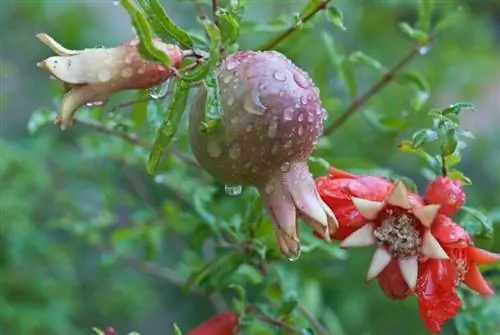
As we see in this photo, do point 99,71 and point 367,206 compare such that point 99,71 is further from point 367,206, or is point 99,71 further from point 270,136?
point 367,206

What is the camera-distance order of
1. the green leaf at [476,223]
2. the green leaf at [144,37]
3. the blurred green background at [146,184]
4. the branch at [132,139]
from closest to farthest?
the green leaf at [144,37] < the green leaf at [476,223] < the branch at [132,139] < the blurred green background at [146,184]

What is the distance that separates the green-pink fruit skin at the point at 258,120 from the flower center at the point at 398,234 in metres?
0.10

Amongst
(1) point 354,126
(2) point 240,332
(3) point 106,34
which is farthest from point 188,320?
(2) point 240,332

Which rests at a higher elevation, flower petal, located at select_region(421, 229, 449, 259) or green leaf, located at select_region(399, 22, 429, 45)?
flower petal, located at select_region(421, 229, 449, 259)

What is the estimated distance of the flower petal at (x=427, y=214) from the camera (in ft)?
2.55

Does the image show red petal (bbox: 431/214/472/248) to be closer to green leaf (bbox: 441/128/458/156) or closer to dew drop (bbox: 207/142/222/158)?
green leaf (bbox: 441/128/458/156)

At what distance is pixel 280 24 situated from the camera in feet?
3.63

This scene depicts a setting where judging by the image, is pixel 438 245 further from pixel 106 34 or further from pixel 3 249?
pixel 106 34

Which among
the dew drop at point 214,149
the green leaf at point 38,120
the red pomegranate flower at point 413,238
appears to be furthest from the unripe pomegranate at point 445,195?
the green leaf at point 38,120

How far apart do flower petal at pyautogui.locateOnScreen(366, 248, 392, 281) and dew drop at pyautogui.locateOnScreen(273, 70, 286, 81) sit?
19 cm

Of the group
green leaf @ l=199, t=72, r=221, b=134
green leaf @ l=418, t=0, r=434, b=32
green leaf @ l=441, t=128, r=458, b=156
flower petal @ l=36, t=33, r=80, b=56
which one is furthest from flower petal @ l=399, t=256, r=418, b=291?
green leaf @ l=418, t=0, r=434, b=32

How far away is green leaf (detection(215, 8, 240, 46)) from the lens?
75 centimetres

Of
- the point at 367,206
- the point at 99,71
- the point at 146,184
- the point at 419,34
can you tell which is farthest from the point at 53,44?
the point at 146,184

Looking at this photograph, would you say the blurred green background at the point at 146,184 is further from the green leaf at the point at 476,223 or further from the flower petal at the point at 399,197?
the flower petal at the point at 399,197
